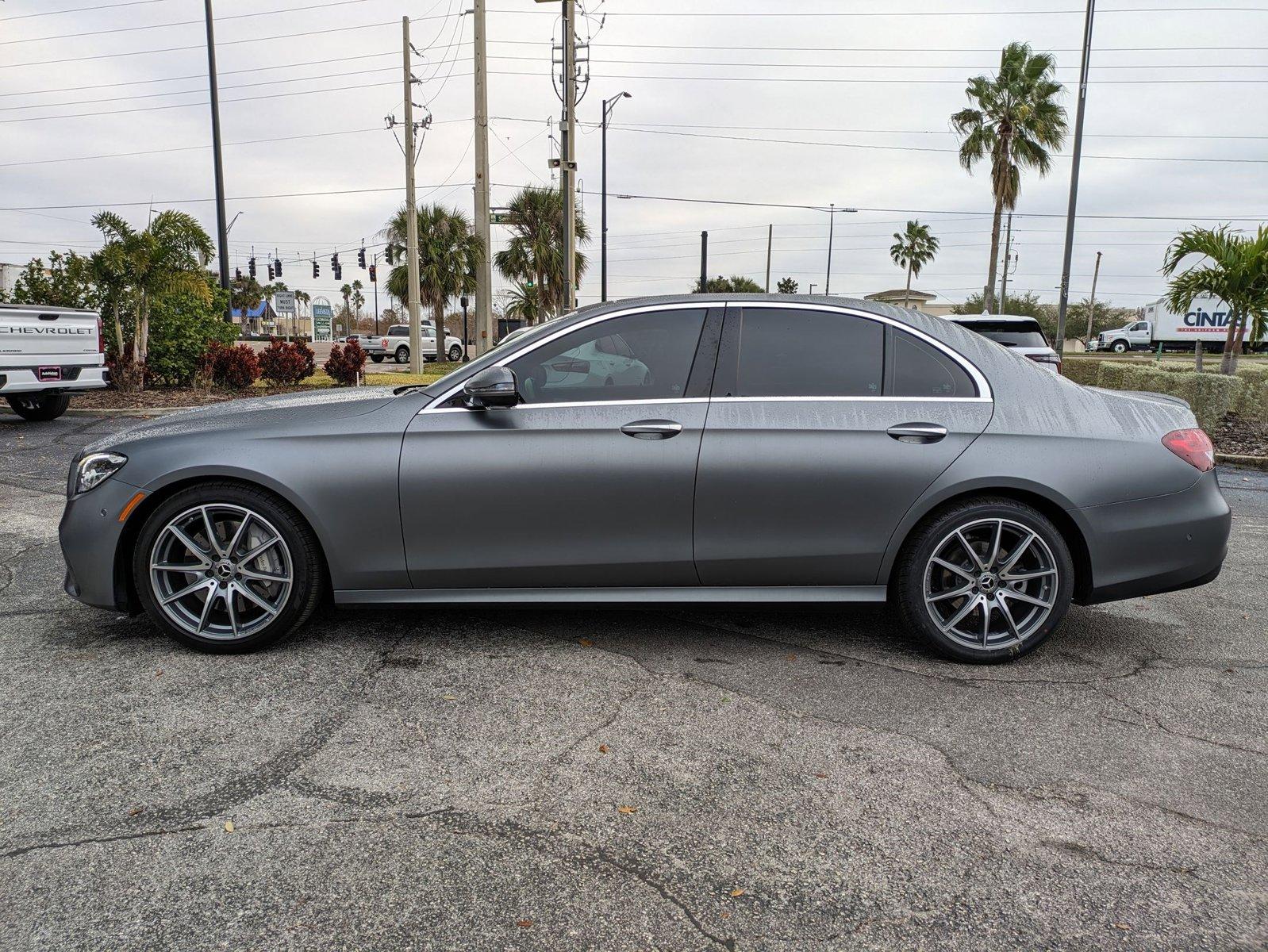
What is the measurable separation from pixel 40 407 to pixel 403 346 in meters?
28.3

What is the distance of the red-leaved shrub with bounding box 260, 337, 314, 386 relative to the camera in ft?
55.5

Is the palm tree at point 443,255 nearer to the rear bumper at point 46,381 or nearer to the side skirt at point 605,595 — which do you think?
the rear bumper at point 46,381

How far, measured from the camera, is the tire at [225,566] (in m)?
3.98

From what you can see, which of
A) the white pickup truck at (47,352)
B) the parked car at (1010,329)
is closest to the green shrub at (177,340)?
the white pickup truck at (47,352)

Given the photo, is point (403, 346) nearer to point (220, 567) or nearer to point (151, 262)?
point (151, 262)

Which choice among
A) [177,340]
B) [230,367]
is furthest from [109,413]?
[177,340]

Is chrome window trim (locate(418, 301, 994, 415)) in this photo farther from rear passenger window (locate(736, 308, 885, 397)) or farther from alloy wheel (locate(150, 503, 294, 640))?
alloy wheel (locate(150, 503, 294, 640))

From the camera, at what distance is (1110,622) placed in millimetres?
4742

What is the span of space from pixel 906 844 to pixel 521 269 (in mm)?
46774

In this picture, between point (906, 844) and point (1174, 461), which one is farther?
point (1174, 461)

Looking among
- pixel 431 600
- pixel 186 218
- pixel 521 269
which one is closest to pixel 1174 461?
pixel 431 600

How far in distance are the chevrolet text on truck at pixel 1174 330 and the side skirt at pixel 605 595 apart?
143ft

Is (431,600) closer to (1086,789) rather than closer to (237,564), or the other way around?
(237,564)

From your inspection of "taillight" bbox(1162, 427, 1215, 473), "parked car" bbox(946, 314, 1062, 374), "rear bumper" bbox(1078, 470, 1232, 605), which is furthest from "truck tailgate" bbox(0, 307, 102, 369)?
"taillight" bbox(1162, 427, 1215, 473)
